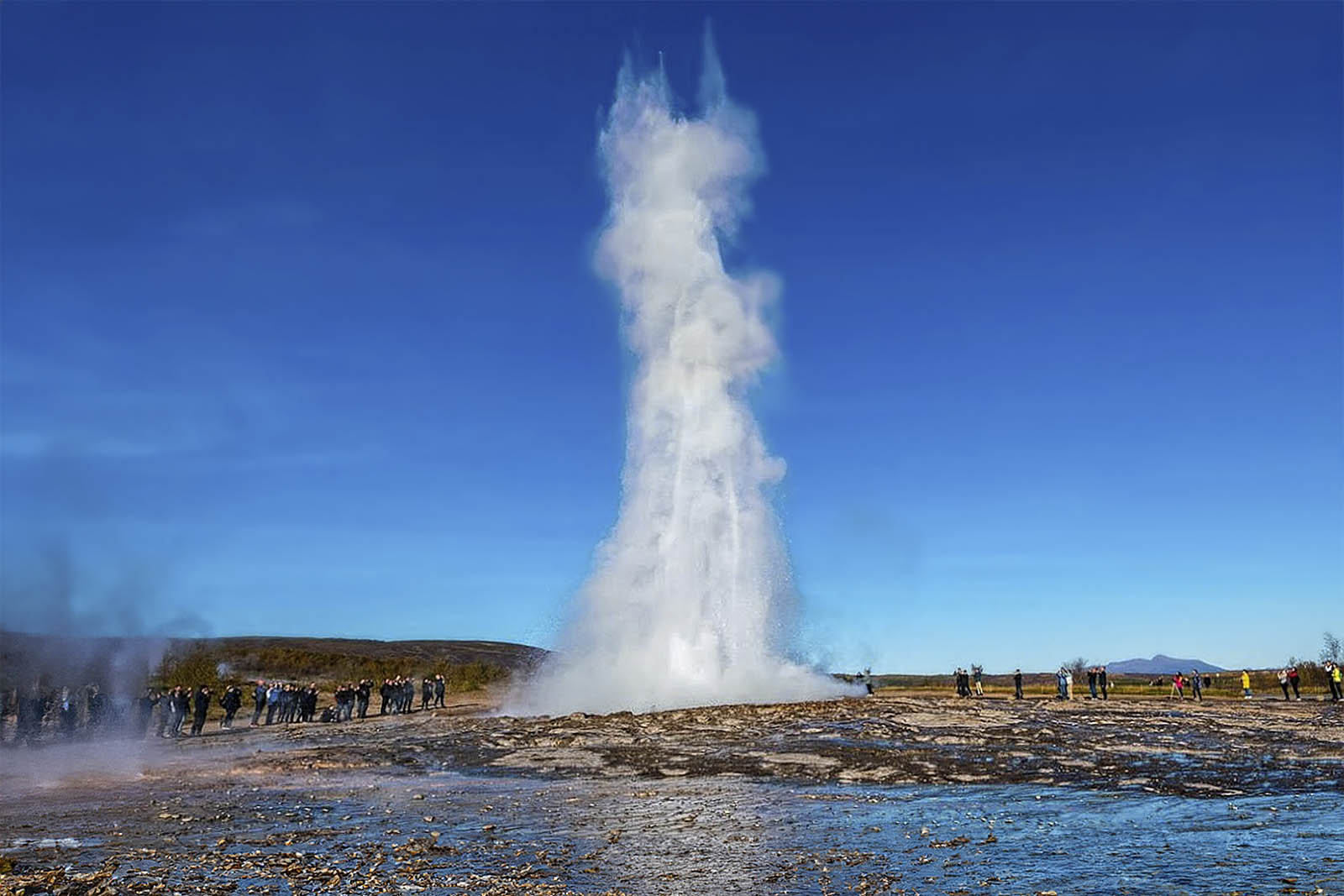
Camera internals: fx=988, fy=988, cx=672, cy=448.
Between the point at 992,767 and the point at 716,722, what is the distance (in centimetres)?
1042

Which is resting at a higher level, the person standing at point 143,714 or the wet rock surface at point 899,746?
the wet rock surface at point 899,746

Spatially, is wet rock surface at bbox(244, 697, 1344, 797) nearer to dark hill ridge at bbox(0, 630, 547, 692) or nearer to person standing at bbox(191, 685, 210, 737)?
person standing at bbox(191, 685, 210, 737)

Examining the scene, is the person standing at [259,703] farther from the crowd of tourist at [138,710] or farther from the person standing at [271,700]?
the person standing at [271,700]

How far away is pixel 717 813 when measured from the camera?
581 inches

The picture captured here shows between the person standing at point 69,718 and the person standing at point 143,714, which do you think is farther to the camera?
the person standing at point 143,714

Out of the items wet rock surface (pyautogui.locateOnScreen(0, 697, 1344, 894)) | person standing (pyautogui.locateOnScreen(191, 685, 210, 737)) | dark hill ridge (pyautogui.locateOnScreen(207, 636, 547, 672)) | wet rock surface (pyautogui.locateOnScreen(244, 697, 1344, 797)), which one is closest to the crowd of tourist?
person standing (pyautogui.locateOnScreen(191, 685, 210, 737))

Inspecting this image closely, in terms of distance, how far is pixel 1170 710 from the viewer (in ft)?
115

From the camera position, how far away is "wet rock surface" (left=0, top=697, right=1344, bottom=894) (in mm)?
10297

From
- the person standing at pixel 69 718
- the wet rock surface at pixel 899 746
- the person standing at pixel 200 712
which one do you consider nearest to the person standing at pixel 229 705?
the person standing at pixel 200 712

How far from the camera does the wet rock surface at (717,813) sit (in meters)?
10.3

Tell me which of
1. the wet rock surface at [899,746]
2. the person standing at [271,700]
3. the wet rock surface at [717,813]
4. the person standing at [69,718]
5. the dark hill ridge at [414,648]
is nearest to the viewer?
the wet rock surface at [717,813]

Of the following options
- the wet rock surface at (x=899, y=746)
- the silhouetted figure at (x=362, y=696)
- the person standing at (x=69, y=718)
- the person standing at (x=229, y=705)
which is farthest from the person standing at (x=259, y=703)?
the person standing at (x=69, y=718)

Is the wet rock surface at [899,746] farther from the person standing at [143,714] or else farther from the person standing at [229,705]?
the person standing at [143,714]

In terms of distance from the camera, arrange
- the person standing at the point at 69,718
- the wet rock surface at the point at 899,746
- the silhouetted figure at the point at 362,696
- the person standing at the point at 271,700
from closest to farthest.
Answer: the wet rock surface at the point at 899,746
the person standing at the point at 69,718
the person standing at the point at 271,700
the silhouetted figure at the point at 362,696
